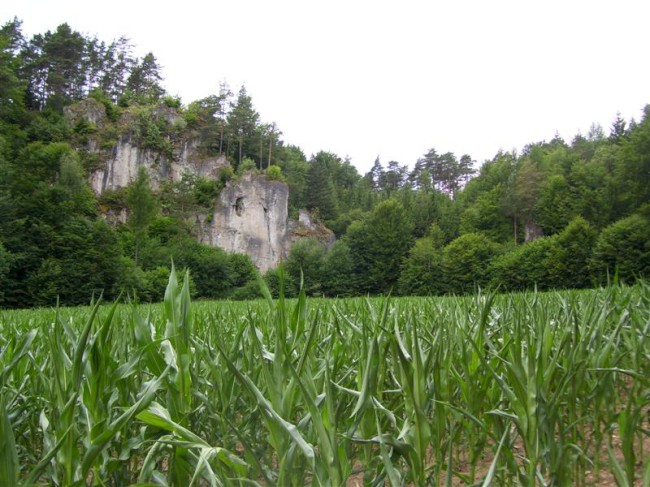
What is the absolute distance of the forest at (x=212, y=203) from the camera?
115 ft

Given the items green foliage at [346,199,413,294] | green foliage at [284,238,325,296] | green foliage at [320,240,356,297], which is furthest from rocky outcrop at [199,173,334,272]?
green foliage at [346,199,413,294]

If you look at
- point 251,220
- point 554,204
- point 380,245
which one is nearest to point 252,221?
point 251,220

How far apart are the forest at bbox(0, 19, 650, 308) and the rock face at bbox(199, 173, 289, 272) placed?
239 centimetres

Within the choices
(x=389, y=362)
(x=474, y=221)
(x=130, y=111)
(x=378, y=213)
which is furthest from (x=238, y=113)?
(x=389, y=362)

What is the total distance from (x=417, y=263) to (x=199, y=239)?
26143 millimetres

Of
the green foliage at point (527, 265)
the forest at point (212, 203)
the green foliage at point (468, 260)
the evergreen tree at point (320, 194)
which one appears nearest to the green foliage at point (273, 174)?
the forest at point (212, 203)

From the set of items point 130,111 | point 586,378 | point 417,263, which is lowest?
point 586,378

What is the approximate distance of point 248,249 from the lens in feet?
178

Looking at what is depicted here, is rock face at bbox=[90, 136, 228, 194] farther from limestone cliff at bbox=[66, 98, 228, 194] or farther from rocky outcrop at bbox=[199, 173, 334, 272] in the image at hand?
rocky outcrop at bbox=[199, 173, 334, 272]

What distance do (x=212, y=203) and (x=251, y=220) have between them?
17.2ft

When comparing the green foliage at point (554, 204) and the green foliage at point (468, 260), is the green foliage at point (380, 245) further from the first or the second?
the green foliage at point (554, 204)

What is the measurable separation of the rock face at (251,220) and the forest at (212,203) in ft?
Answer: 7.84

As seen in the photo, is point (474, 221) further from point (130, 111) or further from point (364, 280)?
point (130, 111)

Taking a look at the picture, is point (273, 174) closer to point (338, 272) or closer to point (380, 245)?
point (338, 272)
